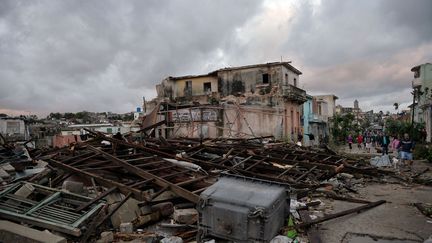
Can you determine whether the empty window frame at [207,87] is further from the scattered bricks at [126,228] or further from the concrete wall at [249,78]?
the scattered bricks at [126,228]

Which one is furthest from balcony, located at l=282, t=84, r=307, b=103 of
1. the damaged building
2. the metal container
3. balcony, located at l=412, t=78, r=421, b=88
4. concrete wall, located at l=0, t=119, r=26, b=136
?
concrete wall, located at l=0, t=119, r=26, b=136

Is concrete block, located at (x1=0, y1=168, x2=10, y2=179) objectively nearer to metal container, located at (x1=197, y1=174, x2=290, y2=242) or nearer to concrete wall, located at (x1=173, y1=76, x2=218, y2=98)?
metal container, located at (x1=197, y1=174, x2=290, y2=242)

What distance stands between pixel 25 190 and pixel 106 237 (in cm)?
200

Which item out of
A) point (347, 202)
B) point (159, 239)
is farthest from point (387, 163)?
point (159, 239)

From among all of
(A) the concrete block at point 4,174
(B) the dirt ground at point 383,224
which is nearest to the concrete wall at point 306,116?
(B) the dirt ground at point 383,224

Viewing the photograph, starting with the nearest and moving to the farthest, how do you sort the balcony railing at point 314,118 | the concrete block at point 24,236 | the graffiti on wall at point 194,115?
the concrete block at point 24,236 → the graffiti on wall at point 194,115 → the balcony railing at point 314,118

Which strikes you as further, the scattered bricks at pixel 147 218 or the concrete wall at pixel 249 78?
the concrete wall at pixel 249 78

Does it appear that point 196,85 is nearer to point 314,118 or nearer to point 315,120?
point 314,118

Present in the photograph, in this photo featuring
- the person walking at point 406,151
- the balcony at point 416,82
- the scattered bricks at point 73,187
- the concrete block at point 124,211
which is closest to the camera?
the concrete block at point 124,211

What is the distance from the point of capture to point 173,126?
79.3 feet

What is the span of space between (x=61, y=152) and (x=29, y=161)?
1.01 metres

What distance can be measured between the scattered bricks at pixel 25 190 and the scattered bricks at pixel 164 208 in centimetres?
213

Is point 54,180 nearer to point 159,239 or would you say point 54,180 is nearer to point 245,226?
point 159,239

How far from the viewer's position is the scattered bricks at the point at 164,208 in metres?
5.54
